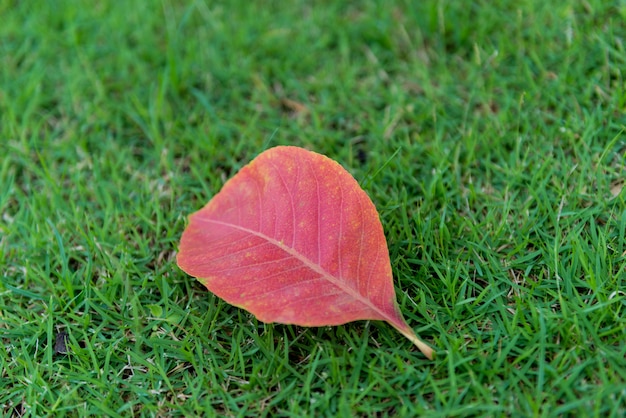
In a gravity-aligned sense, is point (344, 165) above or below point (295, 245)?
below

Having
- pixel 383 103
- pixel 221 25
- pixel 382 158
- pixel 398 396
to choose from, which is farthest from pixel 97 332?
pixel 221 25

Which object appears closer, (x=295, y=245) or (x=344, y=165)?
(x=295, y=245)

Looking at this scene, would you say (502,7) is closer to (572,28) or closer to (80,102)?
(572,28)
